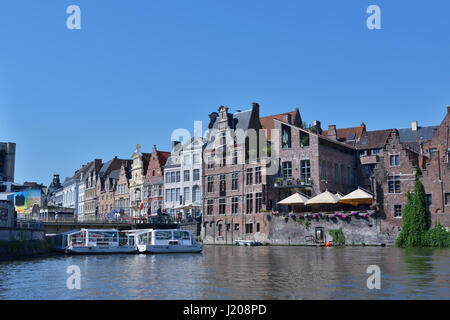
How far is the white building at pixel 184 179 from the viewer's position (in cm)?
7900

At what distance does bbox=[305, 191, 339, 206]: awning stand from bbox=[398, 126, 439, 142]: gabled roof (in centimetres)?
2751

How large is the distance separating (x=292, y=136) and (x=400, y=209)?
56.8 feet

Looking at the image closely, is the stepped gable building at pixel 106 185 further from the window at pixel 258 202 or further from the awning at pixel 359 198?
the awning at pixel 359 198

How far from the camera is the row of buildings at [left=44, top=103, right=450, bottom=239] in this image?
57125 mm

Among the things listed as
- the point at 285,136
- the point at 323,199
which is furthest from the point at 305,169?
the point at 323,199

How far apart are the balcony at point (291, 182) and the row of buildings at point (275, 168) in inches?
5.0

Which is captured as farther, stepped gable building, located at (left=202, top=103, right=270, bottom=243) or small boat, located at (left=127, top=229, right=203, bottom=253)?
stepped gable building, located at (left=202, top=103, right=270, bottom=243)

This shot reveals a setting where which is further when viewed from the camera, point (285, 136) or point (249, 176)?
point (285, 136)

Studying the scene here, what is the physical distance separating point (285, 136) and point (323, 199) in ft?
44.0

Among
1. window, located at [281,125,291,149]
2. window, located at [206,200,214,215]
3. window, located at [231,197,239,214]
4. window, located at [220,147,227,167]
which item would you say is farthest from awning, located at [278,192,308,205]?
window, located at [206,200,214,215]

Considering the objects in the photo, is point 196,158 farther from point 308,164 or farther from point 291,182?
point 308,164

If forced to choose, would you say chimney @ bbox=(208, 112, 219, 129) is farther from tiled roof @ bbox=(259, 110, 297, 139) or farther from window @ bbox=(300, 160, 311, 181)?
window @ bbox=(300, 160, 311, 181)

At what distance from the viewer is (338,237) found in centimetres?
5825

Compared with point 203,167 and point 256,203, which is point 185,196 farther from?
point 256,203
